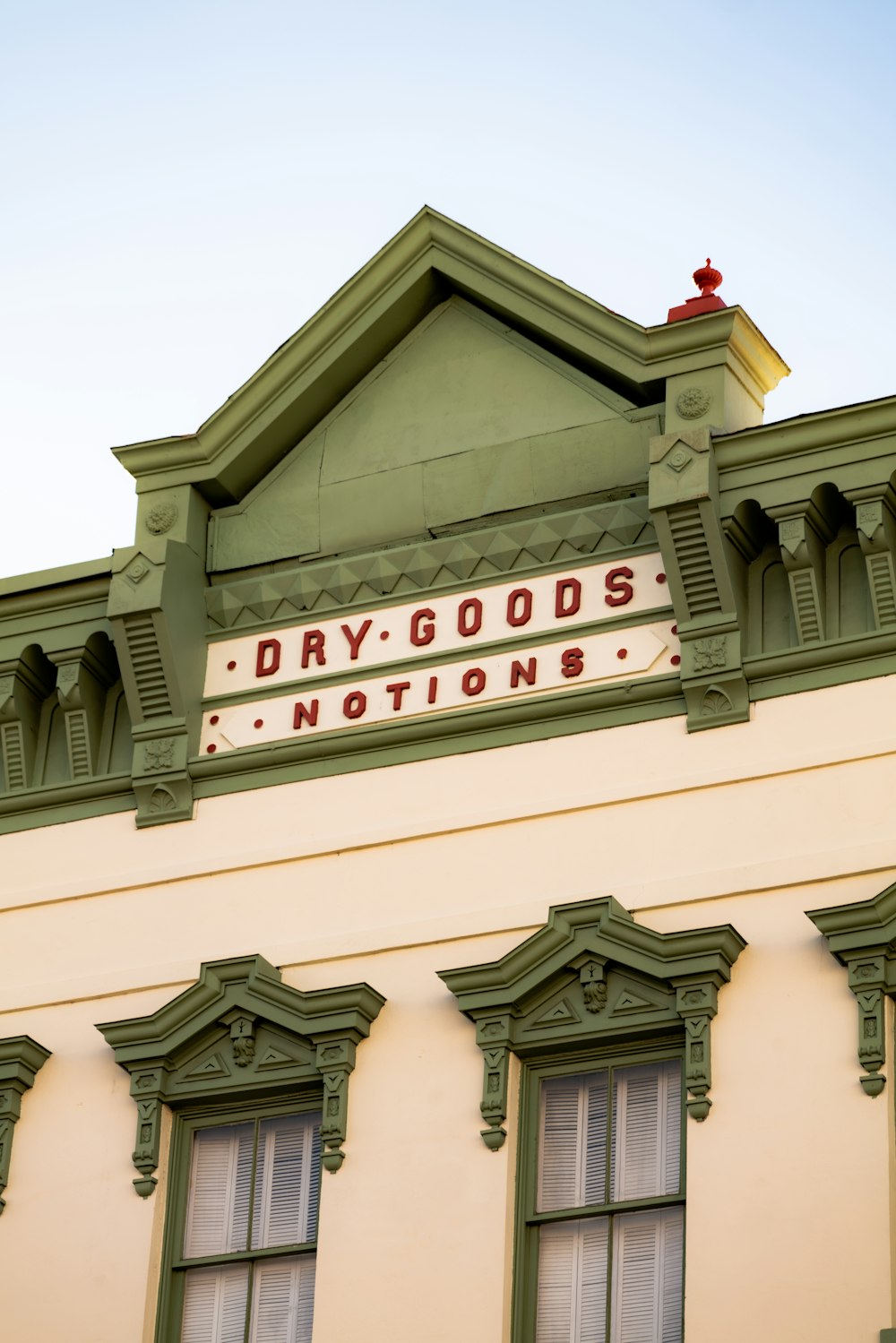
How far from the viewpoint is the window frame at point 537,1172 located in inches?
543

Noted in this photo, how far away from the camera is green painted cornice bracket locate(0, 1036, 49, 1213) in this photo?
15500 mm

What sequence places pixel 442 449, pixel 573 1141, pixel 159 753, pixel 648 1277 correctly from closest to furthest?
pixel 648 1277
pixel 573 1141
pixel 159 753
pixel 442 449

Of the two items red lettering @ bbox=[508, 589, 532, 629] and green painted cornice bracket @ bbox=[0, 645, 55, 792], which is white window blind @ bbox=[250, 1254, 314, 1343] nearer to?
green painted cornice bracket @ bbox=[0, 645, 55, 792]

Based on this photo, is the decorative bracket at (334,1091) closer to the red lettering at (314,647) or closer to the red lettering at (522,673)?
the red lettering at (522,673)

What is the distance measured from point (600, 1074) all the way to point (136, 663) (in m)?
4.07

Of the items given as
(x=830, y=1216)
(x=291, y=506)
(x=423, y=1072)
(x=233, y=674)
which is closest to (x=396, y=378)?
(x=291, y=506)

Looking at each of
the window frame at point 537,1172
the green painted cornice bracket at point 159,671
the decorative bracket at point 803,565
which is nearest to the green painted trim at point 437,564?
the green painted cornice bracket at point 159,671

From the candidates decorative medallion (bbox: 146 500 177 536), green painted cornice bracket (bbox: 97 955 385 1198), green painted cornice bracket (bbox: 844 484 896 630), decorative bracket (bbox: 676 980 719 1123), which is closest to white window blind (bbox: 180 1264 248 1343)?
green painted cornice bracket (bbox: 97 955 385 1198)

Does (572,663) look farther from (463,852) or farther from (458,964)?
(458,964)

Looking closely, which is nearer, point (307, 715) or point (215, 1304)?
point (215, 1304)

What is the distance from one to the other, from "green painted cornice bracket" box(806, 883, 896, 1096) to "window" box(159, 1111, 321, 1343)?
3.20 m

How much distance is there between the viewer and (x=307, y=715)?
16.1 m

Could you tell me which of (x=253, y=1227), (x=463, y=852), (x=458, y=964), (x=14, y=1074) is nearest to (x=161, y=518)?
(x=463, y=852)

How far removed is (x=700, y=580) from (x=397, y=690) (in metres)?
2.02
